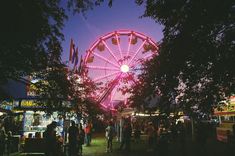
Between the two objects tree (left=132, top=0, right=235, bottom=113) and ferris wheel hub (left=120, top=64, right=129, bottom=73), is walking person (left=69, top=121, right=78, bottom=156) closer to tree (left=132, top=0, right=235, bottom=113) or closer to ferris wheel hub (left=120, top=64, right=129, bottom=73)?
tree (left=132, top=0, right=235, bottom=113)

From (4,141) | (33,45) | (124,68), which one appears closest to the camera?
(33,45)

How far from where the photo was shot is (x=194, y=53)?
931 centimetres

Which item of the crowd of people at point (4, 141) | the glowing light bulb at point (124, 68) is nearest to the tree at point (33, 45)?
the crowd of people at point (4, 141)

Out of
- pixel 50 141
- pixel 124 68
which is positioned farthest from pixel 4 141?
pixel 124 68

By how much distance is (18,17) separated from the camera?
7.92 m

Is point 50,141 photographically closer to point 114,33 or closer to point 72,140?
point 72,140

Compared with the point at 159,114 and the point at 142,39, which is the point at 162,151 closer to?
the point at 159,114

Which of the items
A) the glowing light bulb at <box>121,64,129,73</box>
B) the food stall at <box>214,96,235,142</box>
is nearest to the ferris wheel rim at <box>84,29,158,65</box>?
the glowing light bulb at <box>121,64,129,73</box>

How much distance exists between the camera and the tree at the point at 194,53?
8281mm

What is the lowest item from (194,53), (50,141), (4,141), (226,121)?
(4,141)

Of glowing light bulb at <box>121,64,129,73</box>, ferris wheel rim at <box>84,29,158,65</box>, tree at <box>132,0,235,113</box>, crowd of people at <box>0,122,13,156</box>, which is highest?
ferris wheel rim at <box>84,29,158,65</box>

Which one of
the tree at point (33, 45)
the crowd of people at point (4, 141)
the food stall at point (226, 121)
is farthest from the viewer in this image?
the food stall at point (226, 121)

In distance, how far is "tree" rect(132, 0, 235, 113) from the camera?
27.2ft

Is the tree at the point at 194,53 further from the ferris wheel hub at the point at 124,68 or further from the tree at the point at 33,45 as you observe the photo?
the ferris wheel hub at the point at 124,68
